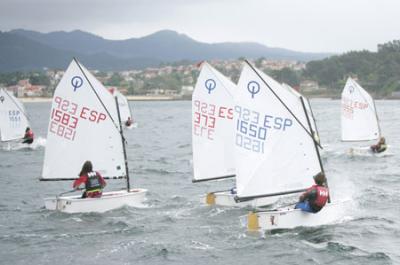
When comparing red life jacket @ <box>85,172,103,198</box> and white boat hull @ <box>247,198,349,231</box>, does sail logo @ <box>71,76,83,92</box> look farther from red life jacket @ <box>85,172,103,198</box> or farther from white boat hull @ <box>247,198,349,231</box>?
white boat hull @ <box>247,198,349,231</box>

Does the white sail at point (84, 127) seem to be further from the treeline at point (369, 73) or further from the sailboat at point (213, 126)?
the treeline at point (369, 73)

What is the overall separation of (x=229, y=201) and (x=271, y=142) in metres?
3.81

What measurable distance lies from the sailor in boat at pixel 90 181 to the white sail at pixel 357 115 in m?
27.1

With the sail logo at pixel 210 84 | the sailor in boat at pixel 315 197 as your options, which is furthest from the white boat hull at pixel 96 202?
the sailor in boat at pixel 315 197

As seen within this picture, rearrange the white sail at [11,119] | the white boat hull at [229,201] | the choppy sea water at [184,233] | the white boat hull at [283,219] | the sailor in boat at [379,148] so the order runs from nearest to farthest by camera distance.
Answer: the choppy sea water at [184,233] < the white boat hull at [283,219] < the white boat hull at [229,201] < the sailor in boat at [379,148] < the white sail at [11,119]

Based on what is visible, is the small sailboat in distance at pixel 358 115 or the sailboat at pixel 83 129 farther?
the small sailboat in distance at pixel 358 115

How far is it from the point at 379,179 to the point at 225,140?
10.5 m

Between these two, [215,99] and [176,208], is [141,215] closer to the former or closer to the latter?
[176,208]

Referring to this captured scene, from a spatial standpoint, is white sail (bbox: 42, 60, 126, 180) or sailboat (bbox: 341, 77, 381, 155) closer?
white sail (bbox: 42, 60, 126, 180)

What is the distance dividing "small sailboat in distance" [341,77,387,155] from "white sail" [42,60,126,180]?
24.9 metres

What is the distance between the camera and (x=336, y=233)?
20.3 m

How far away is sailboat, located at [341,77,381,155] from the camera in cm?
4631

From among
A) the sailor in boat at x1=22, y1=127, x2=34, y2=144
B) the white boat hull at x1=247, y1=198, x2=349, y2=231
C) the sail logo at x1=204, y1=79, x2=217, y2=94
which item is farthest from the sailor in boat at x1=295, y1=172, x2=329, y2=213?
the sailor in boat at x1=22, y1=127, x2=34, y2=144

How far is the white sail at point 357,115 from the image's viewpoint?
152 feet
